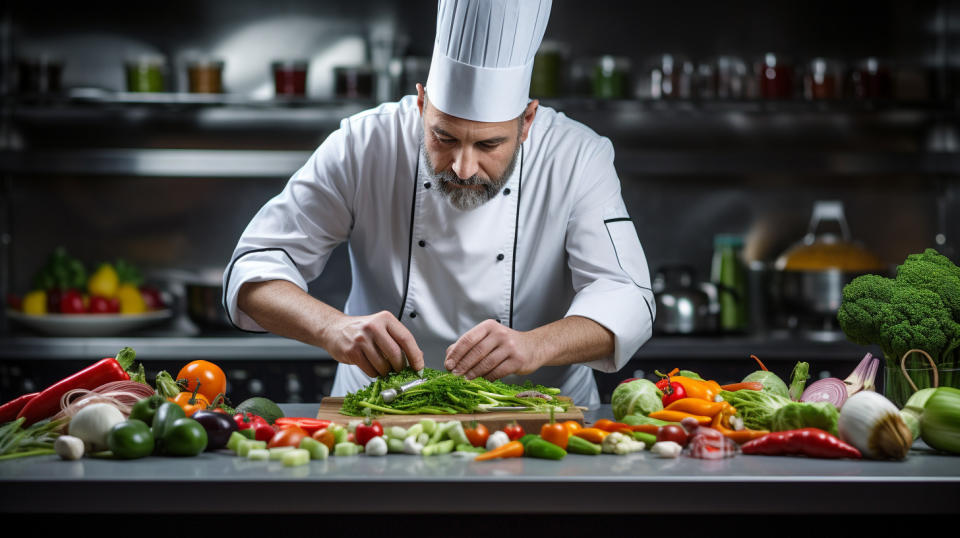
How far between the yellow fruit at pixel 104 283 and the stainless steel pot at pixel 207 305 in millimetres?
343

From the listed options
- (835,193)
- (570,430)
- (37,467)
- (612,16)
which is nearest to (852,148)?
(835,193)

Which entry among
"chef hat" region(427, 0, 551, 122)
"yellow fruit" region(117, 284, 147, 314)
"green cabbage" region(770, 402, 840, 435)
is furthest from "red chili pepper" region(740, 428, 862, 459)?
"yellow fruit" region(117, 284, 147, 314)

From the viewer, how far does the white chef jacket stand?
7.23ft

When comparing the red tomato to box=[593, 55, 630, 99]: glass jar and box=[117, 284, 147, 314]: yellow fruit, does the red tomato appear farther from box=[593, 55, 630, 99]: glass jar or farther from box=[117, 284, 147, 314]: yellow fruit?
box=[593, 55, 630, 99]: glass jar

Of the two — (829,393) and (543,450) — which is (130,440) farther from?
(829,393)

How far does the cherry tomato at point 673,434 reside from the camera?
4.70ft

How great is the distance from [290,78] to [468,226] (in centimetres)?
157

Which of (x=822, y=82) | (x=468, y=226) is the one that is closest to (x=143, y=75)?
(x=468, y=226)

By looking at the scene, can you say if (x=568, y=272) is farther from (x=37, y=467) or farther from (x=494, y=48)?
→ (x=37, y=467)

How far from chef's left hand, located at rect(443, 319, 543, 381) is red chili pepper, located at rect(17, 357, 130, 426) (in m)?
0.59

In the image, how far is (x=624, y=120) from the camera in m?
3.87

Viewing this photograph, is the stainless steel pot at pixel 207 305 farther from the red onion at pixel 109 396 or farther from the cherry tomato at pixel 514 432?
the cherry tomato at pixel 514 432

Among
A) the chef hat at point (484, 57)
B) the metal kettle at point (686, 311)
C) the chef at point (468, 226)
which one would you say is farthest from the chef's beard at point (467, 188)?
the metal kettle at point (686, 311)

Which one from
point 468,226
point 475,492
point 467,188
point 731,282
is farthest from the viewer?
point 731,282
